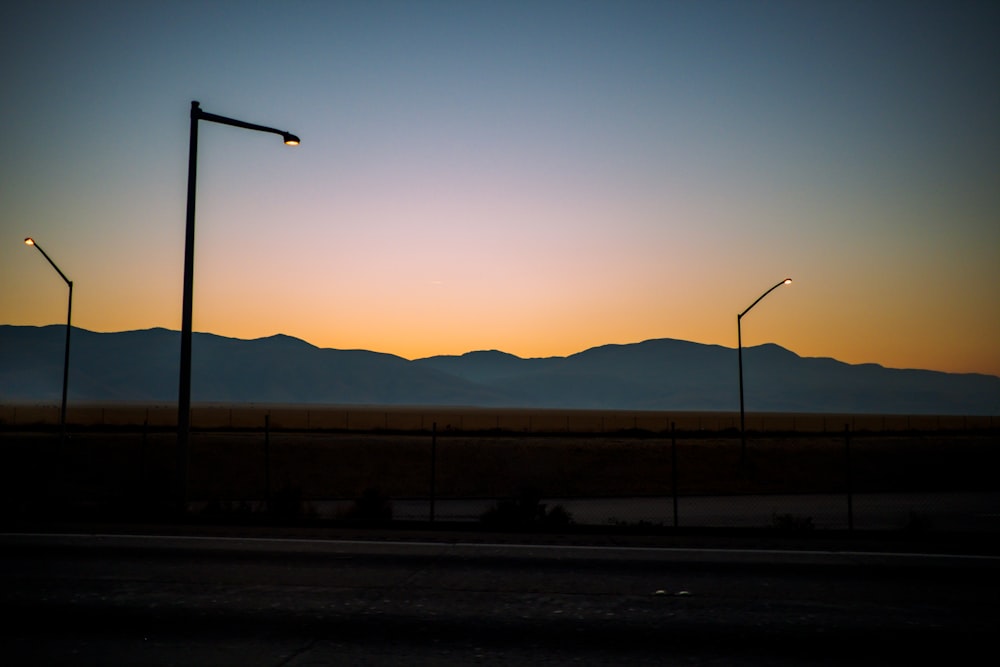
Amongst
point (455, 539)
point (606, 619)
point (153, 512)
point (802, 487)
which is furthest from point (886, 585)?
point (802, 487)

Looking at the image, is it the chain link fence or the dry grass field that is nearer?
the chain link fence

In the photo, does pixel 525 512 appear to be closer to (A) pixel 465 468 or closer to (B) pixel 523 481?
(B) pixel 523 481

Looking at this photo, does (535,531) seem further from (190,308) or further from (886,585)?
(190,308)

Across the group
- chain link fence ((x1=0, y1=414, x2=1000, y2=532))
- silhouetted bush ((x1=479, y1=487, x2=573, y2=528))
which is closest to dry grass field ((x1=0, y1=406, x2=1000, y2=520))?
chain link fence ((x1=0, y1=414, x2=1000, y2=532))

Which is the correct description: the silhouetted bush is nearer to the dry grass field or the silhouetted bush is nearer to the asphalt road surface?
the dry grass field

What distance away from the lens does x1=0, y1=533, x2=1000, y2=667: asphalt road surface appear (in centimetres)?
635

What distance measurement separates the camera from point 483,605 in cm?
788

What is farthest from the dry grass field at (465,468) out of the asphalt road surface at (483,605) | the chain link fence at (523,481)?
the asphalt road surface at (483,605)

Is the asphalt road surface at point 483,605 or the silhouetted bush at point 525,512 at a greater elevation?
the asphalt road surface at point 483,605

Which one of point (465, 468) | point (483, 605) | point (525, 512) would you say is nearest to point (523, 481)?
point (465, 468)

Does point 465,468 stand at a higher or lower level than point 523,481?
higher

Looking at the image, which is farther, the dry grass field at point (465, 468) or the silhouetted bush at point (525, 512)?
the dry grass field at point (465, 468)

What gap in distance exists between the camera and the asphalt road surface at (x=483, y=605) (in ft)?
20.8

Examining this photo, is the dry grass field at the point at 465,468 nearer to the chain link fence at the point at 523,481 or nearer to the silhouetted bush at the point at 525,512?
the chain link fence at the point at 523,481
